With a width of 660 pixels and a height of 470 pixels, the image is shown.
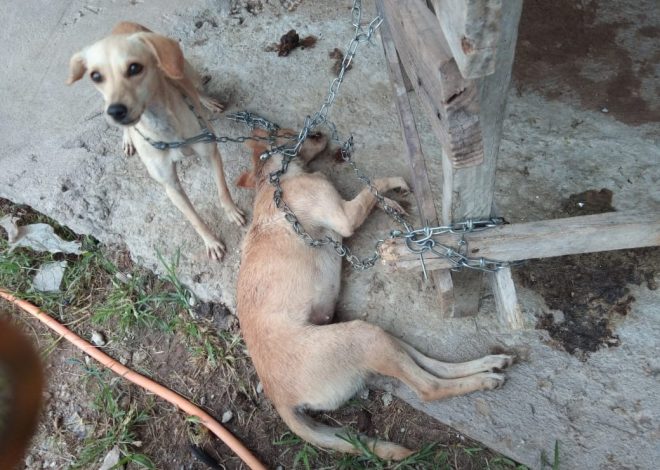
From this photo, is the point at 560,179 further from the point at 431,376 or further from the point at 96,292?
the point at 96,292

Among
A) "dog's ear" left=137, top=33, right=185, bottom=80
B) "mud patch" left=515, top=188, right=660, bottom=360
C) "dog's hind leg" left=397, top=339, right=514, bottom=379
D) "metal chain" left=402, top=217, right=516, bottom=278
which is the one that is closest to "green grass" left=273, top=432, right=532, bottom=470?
"dog's hind leg" left=397, top=339, right=514, bottom=379

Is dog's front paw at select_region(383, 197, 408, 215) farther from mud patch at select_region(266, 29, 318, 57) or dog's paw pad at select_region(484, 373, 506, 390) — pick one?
mud patch at select_region(266, 29, 318, 57)

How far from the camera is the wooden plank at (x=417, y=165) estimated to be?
8.79ft

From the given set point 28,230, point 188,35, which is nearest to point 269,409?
point 28,230

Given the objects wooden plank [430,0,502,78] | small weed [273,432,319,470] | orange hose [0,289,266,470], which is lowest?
small weed [273,432,319,470]

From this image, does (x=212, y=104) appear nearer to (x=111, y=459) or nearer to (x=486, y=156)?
(x=111, y=459)

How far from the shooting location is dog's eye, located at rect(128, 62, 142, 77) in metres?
2.74

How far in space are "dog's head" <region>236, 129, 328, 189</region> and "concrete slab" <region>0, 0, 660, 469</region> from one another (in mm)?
216

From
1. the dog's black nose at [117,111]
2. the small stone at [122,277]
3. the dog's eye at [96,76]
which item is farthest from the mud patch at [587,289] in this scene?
the small stone at [122,277]

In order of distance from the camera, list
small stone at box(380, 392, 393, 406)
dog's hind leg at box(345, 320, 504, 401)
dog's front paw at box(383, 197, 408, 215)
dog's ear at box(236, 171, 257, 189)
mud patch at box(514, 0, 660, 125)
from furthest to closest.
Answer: dog's ear at box(236, 171, 257, 189) < mud patch at box(514, 0, 660, 125) < dog's front paw at box(383, 197, 408, 215) < small stone at box(380, 392, 393, 406) < dog's hind leg at box(345, 320, 504, 401)

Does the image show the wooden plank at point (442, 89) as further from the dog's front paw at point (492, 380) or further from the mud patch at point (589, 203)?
the mud patch at point (589, 203)

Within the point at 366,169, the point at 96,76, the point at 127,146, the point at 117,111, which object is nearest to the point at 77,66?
the point at 96,76

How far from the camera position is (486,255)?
234 centimetres

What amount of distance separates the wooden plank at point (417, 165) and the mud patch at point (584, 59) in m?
1.16
